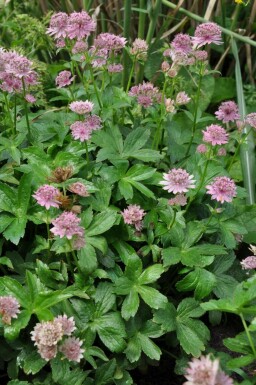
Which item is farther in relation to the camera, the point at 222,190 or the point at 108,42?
the point at 108,42

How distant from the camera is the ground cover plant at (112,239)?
4.83 ft

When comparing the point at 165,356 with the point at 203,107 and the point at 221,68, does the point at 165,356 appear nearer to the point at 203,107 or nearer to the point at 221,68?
the point at 203,107

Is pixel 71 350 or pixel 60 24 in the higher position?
pixel 60 24

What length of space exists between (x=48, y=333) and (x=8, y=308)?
0.15 metres

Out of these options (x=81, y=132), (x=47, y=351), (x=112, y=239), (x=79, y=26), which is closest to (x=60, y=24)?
(x=79, y=26)

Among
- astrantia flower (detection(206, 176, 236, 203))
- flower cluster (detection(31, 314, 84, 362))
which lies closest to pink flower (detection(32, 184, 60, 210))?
flower cluster (detection(31, 314, 84, 362))

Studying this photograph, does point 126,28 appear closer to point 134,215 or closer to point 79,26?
point 79,26

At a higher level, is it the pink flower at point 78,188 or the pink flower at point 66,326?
the pink flower at point 78,188

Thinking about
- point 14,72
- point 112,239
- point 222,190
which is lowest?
point 112,239

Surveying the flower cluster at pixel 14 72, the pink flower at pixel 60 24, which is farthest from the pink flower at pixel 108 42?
the flower cluster at pixel 14 72

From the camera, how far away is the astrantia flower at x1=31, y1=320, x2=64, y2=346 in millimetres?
1300

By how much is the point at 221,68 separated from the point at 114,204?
1458 millimetres

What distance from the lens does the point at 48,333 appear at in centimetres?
130

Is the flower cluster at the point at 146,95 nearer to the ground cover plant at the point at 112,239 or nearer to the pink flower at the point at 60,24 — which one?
the ground cover plant at the point at 112,239
